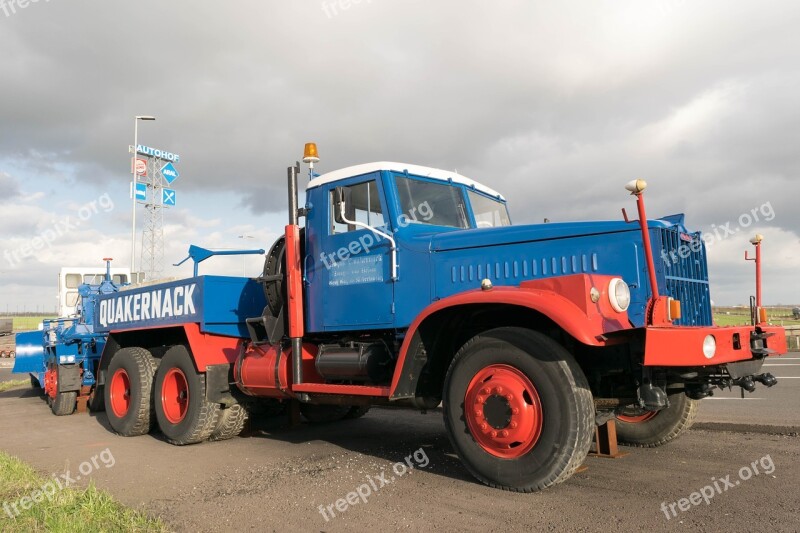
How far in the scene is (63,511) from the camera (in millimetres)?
3943

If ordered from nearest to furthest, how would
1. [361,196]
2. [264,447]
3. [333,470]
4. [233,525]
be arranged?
[233,525] → [333,470] → [361,196] → [264,447]

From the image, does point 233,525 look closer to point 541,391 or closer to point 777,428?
point 541,391

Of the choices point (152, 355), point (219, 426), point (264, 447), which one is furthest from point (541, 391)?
point (152, 355)

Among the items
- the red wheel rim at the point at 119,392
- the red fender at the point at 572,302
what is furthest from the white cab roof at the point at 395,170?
the red wheel rim at the point at 119,392

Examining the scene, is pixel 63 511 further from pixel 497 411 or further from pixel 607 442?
pixel 607 442

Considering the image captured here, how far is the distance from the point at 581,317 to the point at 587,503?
120cm

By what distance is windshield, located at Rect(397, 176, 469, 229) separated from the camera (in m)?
5.90

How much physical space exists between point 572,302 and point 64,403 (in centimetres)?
875

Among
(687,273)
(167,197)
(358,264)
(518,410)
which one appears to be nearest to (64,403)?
(358,264)

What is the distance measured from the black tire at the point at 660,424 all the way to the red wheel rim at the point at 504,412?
1.70 m

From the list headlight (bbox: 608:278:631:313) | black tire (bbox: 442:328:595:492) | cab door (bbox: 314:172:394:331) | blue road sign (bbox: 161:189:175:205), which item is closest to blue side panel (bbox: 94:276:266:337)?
cab door (bbox: 314:172:394:331)

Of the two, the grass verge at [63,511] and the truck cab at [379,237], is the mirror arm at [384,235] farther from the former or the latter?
the grass verge at [63,511]

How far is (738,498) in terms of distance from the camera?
13.3 feet

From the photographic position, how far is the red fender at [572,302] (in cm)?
409
